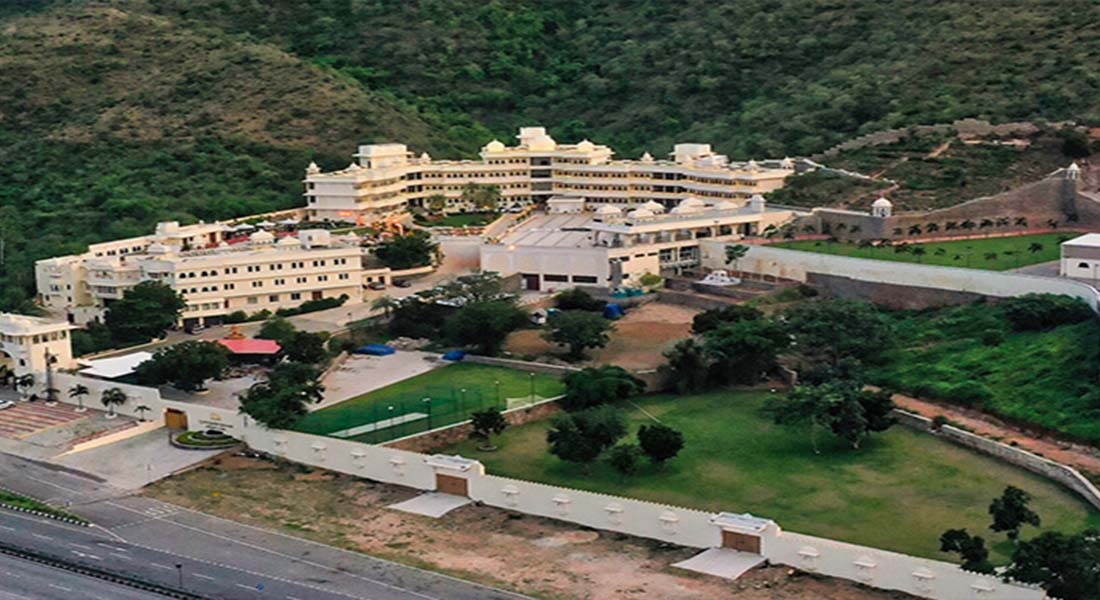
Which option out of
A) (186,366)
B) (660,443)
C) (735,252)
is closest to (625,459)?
(660,443)

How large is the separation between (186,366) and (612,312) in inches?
667

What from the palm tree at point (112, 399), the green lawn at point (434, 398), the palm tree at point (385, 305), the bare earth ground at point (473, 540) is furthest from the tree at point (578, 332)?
the palm tree at point (112, 399)

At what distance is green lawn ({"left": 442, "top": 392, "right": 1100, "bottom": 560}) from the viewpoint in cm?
3816

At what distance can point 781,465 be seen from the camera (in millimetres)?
43062

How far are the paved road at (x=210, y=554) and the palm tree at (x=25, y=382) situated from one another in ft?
29.9

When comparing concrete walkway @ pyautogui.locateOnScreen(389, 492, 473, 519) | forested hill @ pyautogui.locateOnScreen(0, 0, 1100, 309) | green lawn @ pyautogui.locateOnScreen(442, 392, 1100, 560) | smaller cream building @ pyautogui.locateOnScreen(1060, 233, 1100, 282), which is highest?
forested hill @ pyautogui.locateOnScreen(0, 0, 1100, 309)

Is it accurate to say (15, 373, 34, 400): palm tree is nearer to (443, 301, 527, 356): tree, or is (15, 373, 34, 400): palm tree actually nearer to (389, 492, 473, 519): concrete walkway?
(443, 301, 527, 356): tree

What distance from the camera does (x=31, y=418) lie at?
50.4 m

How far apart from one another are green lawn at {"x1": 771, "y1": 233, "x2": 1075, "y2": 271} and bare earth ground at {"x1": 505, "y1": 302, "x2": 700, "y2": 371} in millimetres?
6358

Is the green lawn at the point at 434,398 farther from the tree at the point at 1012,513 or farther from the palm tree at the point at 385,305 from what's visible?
the tree at the point at 1012,513

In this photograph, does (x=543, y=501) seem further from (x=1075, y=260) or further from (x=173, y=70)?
(x=173, y=70)

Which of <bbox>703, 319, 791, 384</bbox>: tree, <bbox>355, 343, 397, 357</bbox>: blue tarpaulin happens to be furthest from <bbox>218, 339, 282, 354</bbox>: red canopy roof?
<bbox>703, 319, 791, 384</bbox>: tree

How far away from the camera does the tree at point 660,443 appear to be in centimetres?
4281

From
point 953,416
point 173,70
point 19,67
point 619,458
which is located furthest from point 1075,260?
point 19,67
